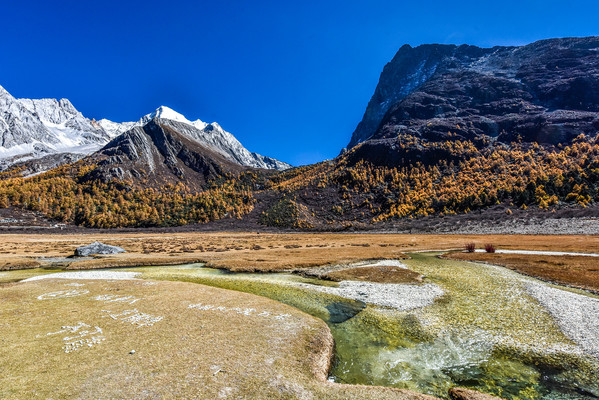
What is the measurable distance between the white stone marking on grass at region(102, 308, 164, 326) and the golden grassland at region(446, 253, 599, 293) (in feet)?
132

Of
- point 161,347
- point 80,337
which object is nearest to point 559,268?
point 161,347

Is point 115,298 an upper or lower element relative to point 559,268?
upper

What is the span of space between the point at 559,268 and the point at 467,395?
4136cm

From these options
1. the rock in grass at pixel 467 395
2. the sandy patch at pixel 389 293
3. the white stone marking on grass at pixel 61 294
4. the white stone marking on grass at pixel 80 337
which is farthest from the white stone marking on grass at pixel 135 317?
the sandy patch at pixel 389 293

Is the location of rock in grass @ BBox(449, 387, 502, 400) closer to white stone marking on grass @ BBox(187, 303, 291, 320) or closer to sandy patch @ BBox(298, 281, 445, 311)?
white stone marking on grass @ BBox(187, 303, 291, 320)

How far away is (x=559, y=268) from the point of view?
1531 inches

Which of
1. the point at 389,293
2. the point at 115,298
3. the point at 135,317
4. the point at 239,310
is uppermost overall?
the point at 135,317

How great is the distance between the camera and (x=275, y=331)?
54.9 ft

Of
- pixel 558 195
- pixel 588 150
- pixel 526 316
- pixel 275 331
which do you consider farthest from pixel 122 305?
pixel 588 150

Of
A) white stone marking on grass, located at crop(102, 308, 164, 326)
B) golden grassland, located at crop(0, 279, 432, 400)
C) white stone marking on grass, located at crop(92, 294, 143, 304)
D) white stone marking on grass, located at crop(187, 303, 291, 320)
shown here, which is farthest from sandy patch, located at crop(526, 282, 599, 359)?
white stone marking on grass, located at crop(92, 294, 143, 304)

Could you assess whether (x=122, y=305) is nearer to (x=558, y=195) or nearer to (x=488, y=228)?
(x=488, y=228)

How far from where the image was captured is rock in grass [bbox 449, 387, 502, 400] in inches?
430

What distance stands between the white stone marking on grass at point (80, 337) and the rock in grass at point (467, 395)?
57.8 feet

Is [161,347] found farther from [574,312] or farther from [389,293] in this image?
[574,312]
